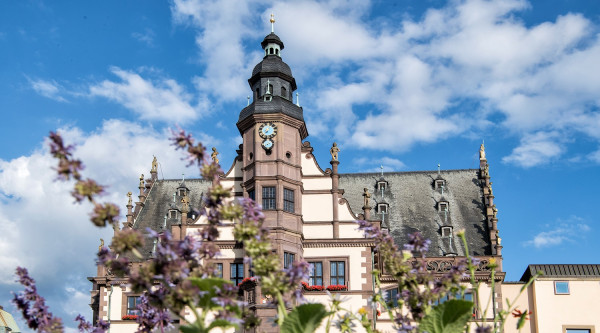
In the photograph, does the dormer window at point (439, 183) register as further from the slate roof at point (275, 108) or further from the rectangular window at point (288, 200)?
the rectangular window at point (288, 200)

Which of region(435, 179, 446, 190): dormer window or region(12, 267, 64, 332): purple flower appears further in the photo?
region(435, 179, 446, 190): dormer window

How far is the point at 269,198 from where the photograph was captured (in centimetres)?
3775

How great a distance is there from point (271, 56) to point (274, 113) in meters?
4.29

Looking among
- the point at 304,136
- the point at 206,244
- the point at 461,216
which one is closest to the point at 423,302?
the point at 206,244

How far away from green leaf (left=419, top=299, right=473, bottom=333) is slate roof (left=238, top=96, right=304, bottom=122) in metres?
30.7

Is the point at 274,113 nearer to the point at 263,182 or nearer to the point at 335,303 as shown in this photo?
the point at 263,182

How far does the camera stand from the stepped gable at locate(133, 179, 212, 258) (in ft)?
143

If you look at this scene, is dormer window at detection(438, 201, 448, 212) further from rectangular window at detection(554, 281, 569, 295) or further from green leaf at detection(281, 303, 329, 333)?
green leaf at detection(281, 303, 329, 333)

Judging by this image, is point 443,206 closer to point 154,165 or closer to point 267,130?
point 267,130

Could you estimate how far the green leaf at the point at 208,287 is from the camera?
7.93 m

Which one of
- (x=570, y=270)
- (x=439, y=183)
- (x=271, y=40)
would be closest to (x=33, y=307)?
(x=271, y=40)

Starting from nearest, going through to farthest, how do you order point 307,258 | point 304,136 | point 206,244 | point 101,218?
1. point 101,218
2. point 206,244
3. point 307,258
4. point 304,136

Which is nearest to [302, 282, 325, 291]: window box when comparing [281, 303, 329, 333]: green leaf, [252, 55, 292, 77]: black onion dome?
[252, 55, 292, 77]: black onion dome

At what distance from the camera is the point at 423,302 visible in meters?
9.35
